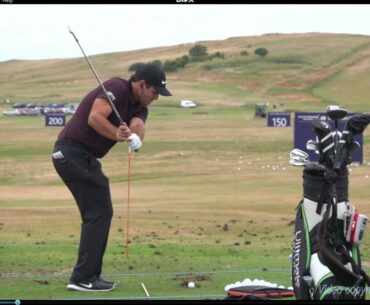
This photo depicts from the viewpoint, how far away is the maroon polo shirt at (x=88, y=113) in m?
7.54

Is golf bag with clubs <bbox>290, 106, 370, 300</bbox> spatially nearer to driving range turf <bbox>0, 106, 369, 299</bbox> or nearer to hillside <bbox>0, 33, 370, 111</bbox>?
driving range turf <bbox>0, 106, 369, 299</bbox>

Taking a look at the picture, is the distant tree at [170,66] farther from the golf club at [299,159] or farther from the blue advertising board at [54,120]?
the golf club at [299,159]

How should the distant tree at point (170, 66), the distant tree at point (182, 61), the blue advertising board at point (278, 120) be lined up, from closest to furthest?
the blue advertising board at point (278, 120) → the distant tree at point (170, 66) → the distant tree at point (182, 61)

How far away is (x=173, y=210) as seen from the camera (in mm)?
16734

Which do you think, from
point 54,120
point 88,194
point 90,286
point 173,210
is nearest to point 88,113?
point 88,194

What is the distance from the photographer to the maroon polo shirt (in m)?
7.54

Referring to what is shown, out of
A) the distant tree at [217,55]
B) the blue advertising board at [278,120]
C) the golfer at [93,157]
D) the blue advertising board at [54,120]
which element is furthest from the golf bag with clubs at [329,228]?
the distant tree at [217,55]

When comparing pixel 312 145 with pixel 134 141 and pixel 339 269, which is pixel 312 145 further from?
pixel 134 141

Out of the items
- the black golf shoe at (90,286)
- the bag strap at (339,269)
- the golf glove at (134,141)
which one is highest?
the golf glove at (134,141)

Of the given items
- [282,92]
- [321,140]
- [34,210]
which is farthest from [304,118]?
[282,92]

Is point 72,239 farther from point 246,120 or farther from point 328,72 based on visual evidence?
point 328,72

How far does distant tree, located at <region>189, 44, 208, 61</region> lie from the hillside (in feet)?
6.36

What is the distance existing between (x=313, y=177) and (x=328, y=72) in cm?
9840

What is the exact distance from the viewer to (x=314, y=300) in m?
5.85
